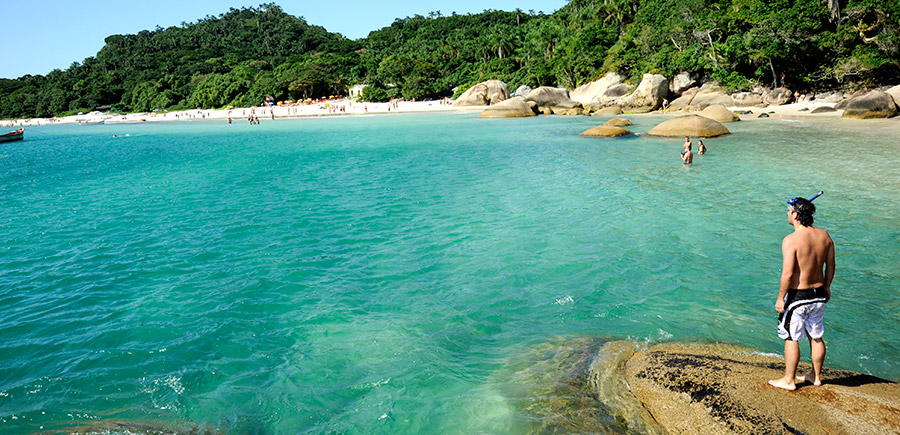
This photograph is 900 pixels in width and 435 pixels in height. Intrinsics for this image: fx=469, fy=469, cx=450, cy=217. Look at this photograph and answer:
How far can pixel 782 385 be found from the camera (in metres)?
4.50

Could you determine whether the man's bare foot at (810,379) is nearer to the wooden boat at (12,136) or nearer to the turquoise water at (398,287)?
the turquoise water at (398,287)

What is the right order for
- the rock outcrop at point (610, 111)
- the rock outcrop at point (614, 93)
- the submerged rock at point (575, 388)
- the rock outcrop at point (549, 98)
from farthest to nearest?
1. the rock outcrop at point (549, 98)
2. the rock outcrop at point (614, 93)
3. the rock outcrop at point (610, 111)
4. the submerged rock at point (575, 388)

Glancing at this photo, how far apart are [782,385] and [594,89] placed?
6388cm

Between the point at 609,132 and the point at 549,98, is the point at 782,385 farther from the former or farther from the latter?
the point at 549,98

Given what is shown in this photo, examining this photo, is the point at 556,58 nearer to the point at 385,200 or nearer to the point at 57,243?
the point at 385,200

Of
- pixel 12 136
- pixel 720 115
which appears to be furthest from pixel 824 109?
pixel 12 136

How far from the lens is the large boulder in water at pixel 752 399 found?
13.1 ft

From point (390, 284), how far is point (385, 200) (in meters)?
7.41

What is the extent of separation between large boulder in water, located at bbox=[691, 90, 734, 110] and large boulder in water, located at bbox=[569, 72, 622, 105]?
48.2ft

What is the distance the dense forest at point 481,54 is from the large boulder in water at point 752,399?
42.0 m

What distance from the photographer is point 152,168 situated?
93.5 feet

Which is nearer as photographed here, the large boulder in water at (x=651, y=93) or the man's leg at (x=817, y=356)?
the man's leg at (x=817, y=356)

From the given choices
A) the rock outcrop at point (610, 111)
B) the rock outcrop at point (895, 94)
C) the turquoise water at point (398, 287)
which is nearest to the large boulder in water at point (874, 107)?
the rock outcrop at point (895, 94)

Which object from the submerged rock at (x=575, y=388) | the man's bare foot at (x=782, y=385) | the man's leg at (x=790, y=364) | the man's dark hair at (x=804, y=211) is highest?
the man's dark hair at (x=804, y=211)
